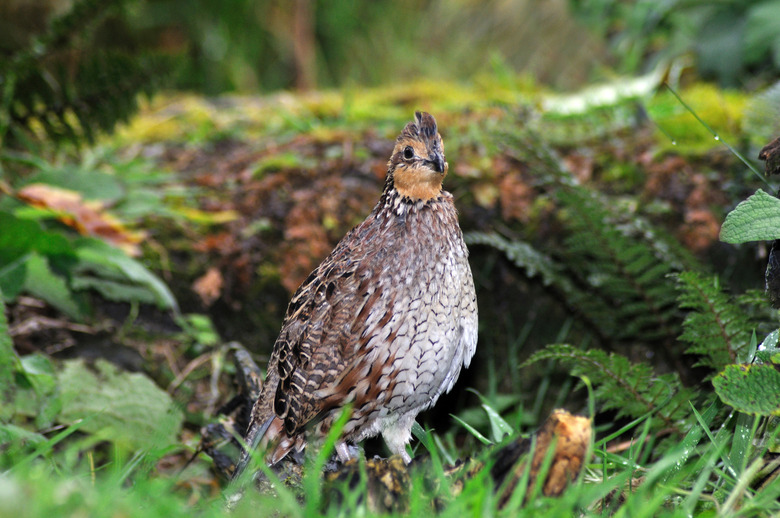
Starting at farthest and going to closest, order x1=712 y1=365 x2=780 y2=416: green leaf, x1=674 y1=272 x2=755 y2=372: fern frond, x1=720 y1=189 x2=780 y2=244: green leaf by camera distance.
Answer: x1=674 y1=272 x2=755 y2=372: fern frond, x1=720 y1=189 x2=780 y2=244: green leaf, x1=712 y1=365 x2=780 y2=416: green leaf

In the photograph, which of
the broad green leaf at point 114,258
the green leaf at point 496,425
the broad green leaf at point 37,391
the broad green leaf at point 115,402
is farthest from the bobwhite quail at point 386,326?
the broad green leaf at point 114,258

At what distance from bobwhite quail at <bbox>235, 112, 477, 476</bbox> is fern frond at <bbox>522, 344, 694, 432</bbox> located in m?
0.47

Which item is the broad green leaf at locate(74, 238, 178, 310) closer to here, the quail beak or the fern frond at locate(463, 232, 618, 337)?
the fern frond at locate(463, 232, 618, 337)

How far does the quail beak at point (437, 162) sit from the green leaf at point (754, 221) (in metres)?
1.08

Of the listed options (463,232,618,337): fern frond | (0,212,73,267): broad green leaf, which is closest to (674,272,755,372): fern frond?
(463,232,618,337): fern frond

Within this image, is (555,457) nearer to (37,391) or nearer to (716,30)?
(37,391)

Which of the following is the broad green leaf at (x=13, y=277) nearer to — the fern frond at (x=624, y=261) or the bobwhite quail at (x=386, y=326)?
the bobwhite quail at (x=386, y=326)

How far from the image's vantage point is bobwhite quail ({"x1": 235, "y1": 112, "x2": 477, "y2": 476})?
2.88 m

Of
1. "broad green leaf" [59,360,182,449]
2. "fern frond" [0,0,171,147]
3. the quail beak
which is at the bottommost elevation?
"broad green leaf" [59,360,182,449]

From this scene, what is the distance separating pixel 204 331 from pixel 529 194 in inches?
90.1

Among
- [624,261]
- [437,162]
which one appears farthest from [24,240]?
[624,261]

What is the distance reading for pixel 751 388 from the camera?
2346 millimetres

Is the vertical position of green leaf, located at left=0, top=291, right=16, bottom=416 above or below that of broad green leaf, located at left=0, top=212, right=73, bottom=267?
below

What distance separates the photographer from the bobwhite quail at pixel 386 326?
2.88 metres
